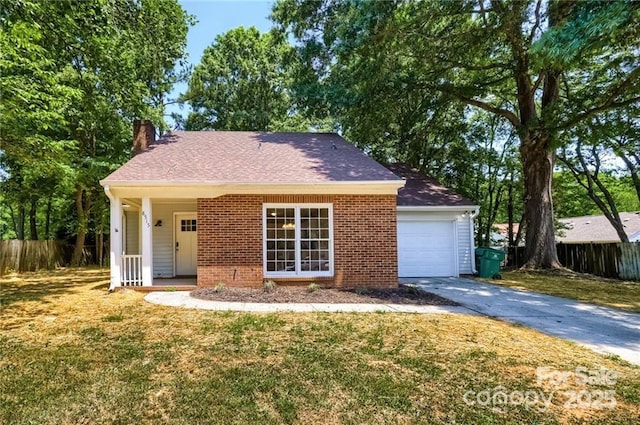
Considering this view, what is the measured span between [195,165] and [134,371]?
7320 millimetres

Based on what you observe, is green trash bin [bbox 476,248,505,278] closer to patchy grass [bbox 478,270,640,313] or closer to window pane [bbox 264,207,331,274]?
patchy grass [bbox 478,270,640,313]

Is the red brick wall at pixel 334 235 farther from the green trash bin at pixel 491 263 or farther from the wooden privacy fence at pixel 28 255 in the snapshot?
the wooden privacy fence at pixel 28 255

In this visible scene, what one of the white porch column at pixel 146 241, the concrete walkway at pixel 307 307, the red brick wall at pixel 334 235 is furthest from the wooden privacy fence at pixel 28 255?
the concrete walkway at pixel 307 307

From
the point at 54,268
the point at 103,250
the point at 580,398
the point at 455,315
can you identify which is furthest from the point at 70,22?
the point at 103,250

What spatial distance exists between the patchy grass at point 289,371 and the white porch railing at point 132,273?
3237 millimetres

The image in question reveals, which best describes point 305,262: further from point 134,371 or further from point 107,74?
point 107,74

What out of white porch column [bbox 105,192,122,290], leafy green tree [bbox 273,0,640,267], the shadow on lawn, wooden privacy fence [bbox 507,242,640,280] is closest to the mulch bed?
white porch column [bbox 105,192,122,290]

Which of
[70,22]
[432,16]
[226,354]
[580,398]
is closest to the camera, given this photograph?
[580,398]

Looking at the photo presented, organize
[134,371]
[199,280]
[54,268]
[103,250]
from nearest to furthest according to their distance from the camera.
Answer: [134,371]
[199,280]
[54,268]
[103,250]

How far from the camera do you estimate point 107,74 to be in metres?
11.5

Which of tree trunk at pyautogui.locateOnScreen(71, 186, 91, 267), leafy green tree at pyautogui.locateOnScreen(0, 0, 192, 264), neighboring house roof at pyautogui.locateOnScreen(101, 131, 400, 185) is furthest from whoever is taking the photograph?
tree trunk at pyautogui.locateOnScreen(71, 186, 91, 267)

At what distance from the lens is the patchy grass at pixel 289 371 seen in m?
3.61

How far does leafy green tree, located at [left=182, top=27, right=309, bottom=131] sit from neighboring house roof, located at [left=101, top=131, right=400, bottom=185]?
40.0 ft

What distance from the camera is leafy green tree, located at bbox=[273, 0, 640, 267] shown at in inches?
482
